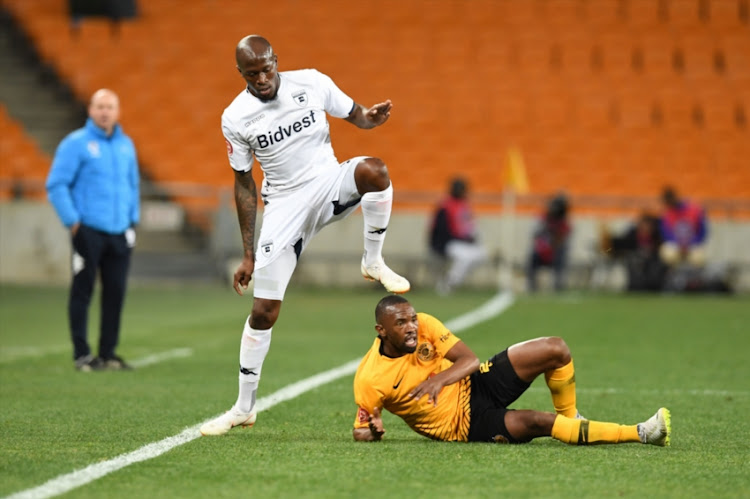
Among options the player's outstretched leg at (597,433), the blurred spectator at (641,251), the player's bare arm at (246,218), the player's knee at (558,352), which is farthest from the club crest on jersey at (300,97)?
the blurred spectator at (641,251)

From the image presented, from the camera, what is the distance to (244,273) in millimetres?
6359

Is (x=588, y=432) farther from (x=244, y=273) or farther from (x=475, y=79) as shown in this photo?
(x=475, y=79)

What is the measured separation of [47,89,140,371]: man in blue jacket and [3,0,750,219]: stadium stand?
39.0ft

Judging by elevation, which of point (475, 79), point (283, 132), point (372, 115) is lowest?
point (283, 132)

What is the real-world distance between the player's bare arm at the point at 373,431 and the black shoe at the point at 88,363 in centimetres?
418

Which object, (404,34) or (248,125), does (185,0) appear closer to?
(404,34)

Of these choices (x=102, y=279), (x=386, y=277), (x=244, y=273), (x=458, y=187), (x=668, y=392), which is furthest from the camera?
(x=458, y=187)

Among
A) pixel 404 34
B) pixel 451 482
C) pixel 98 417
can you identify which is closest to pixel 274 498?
pixel 451 482

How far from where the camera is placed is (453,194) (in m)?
19.0

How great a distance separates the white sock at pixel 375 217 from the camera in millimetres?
6551

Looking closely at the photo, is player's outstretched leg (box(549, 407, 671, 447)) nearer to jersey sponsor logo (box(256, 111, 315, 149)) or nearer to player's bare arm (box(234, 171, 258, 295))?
player's bare arm (box(234, 171, 258, 295))

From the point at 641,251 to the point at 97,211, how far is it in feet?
39.4

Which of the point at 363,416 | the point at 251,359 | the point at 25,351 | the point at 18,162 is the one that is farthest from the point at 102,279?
the point at 18,162

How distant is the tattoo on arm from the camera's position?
6441 mm
